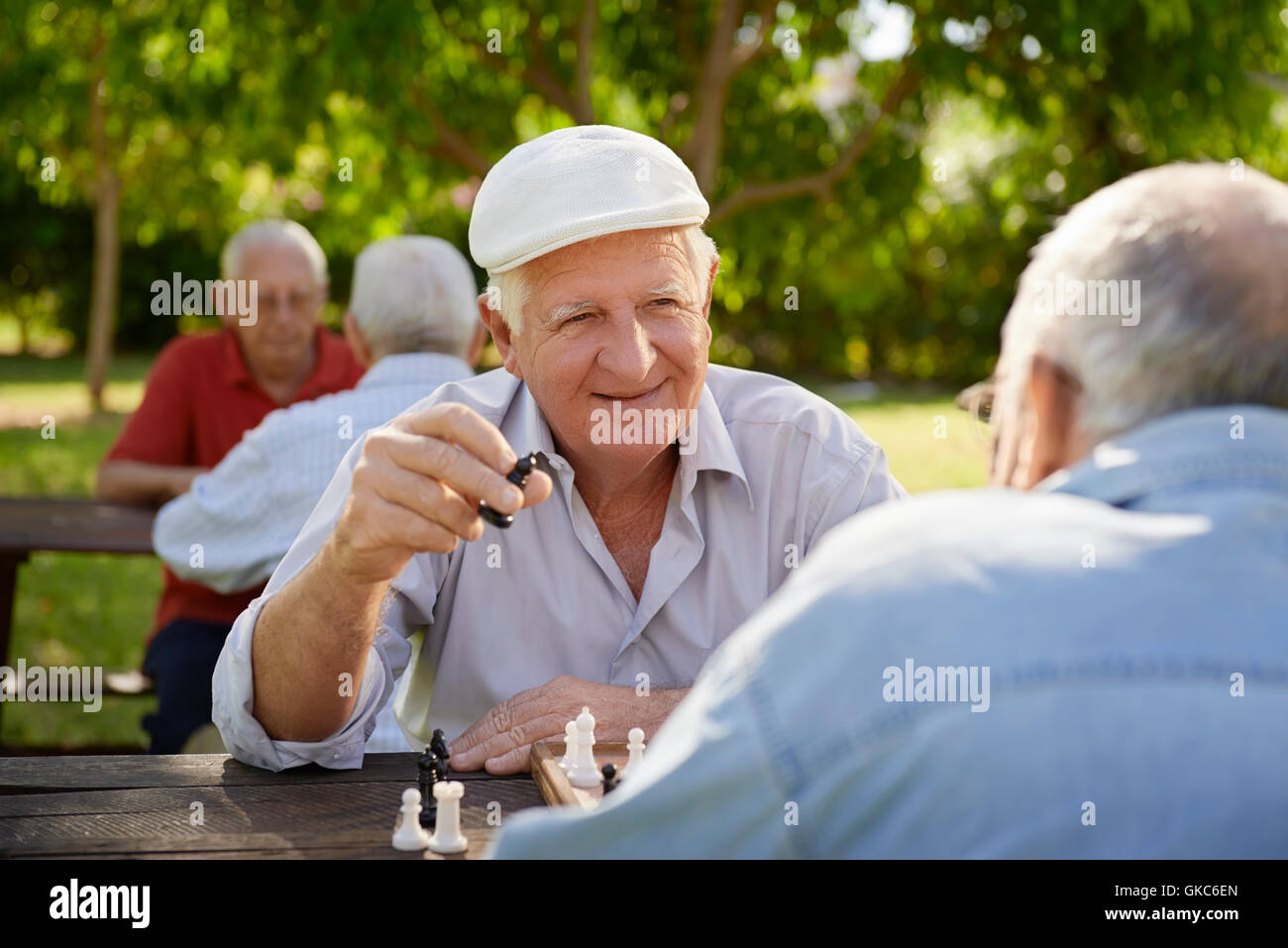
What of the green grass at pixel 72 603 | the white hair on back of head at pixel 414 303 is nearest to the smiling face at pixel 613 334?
the white hair on back of head at pixel 414 303

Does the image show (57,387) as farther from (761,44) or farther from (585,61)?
(761,44)

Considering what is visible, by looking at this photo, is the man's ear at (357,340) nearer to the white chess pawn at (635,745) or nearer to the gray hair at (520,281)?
the gray hair at (520,281)

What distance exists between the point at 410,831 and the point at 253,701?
22.8 inches

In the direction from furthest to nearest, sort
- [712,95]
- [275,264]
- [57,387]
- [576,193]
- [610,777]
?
[57,387]
[712,95]
[275,264]
[576,193]
[610,777]

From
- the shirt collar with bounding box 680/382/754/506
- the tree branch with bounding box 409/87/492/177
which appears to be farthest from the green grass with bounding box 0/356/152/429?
the shirt collar with bounding box 680/382/754/506

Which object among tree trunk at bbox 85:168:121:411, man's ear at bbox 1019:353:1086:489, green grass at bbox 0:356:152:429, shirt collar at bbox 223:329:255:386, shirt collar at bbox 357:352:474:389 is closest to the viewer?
man's ear at bbox 1019:353:1086:489

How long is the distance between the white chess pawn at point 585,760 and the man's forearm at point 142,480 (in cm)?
360

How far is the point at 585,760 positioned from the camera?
2115 mm

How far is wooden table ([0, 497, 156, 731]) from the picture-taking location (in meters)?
4.92

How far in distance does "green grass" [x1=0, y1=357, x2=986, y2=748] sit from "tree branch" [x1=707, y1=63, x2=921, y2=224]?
161cm

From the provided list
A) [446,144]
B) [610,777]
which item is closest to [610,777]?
[610,777]

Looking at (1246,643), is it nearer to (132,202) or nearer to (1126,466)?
(1126,466)

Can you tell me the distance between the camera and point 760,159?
24.6 ft

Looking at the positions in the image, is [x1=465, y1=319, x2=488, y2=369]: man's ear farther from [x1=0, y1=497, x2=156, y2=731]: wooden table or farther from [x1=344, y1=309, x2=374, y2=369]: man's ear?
[x1=0, y1=497, x2=156, y2=731]: wooden table
